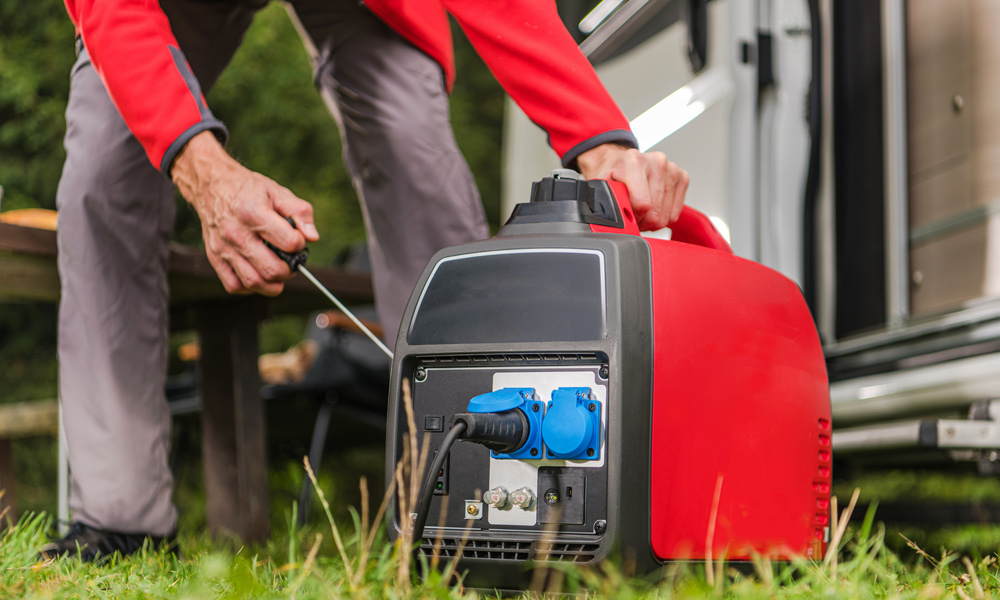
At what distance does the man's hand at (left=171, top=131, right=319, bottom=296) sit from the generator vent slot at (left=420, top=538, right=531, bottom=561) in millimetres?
346

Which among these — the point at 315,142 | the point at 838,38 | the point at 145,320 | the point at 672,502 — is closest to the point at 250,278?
the point at 145,320

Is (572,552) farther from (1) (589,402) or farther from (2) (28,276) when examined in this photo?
(2) (28,276)

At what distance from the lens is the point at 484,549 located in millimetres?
896

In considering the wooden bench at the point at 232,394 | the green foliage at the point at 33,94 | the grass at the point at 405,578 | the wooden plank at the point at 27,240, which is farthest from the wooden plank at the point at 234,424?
the green foliage at the point at 33,94

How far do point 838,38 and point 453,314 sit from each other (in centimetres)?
139

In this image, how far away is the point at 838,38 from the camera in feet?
6.34

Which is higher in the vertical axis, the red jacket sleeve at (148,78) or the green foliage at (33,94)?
the green foliage at (33,94)

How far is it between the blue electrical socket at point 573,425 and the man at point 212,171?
12.2 inches

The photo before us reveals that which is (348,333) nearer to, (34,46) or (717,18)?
(717,18)

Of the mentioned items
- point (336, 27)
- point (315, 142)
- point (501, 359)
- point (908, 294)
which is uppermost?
A: point (315, 142)

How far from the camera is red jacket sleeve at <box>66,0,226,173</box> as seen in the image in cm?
108

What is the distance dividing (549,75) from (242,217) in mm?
432

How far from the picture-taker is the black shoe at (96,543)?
1.18 meters

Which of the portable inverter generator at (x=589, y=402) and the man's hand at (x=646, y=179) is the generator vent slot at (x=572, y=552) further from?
the man's hand at (x=646, y=179)
